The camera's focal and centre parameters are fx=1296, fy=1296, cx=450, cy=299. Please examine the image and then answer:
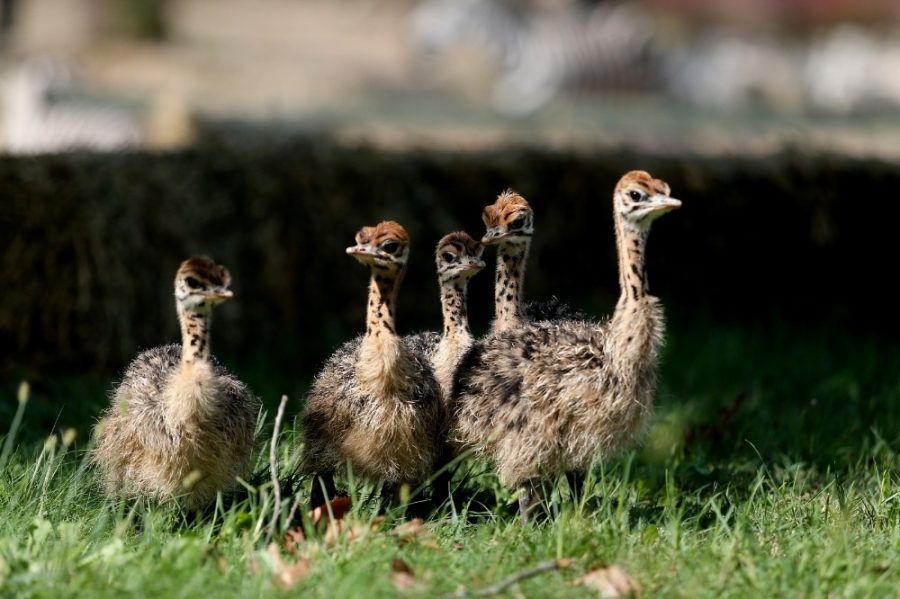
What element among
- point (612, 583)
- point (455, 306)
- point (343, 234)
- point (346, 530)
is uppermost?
point (343, 234)

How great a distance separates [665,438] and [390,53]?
3127cm

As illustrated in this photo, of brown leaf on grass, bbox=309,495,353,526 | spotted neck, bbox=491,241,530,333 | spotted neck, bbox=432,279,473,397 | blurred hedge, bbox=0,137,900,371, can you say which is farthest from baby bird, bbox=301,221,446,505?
blurred hedge, bbox=0,137,900,371

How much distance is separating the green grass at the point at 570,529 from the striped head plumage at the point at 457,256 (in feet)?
2.81

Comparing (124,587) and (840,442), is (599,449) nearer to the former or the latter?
(124,587)

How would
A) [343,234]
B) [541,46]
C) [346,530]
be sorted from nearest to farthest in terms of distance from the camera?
[346,530] < [343,234] < [541,46]

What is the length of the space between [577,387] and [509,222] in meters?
0.71

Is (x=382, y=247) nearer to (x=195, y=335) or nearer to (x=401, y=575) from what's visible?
A: (x=195, y=335)

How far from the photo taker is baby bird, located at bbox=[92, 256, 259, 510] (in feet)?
15.1

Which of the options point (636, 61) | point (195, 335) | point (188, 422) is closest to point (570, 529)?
point (188, 422)

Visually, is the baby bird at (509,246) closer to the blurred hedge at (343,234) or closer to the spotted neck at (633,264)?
the spotted neck at (633,264)

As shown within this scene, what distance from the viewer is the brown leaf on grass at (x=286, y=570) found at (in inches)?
161

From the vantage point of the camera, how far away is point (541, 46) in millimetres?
31062

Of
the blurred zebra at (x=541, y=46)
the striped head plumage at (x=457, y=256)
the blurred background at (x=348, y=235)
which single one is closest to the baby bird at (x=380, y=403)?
the striped head plumage at (x=457, y=256)

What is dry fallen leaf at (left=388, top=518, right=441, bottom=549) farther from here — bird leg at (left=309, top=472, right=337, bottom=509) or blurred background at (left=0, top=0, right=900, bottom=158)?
blurred background at (left=0, top=0, right=900, bottom=158)
